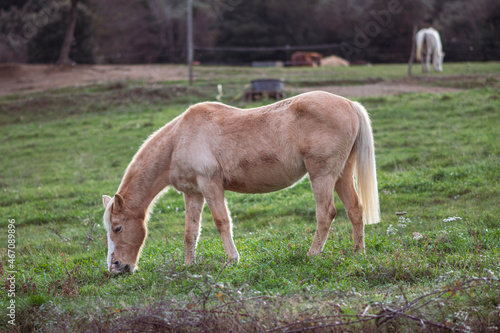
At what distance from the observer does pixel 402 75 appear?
23.0 meters

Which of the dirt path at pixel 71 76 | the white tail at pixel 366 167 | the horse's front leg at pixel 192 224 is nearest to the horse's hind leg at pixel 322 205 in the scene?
the white tail at pixel 366 167

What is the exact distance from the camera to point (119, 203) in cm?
536

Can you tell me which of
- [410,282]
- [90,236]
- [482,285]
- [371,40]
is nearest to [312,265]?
[410,282]

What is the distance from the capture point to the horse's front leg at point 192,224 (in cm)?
554

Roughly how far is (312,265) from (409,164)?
18.9ft

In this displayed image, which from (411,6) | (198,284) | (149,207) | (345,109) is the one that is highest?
(411,6)

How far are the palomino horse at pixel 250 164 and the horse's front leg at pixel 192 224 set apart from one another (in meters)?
0.01

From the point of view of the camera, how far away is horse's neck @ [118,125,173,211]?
5.60 meters

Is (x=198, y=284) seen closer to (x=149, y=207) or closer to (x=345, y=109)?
(x=149, y=207)

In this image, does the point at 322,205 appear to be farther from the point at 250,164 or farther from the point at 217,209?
the point at 217,209

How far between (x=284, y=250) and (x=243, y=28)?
38656 mm

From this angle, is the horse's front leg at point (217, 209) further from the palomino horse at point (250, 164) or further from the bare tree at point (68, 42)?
the bare tree at point (68, 42)

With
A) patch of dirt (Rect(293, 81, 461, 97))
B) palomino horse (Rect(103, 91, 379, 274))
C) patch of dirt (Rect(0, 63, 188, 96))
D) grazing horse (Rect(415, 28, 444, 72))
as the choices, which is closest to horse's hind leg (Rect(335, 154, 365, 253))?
Answer: palomino horse (Rect(103, 91, 379, 274))

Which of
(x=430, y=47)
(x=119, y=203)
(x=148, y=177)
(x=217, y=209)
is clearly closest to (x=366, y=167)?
(x=217, y=209)
